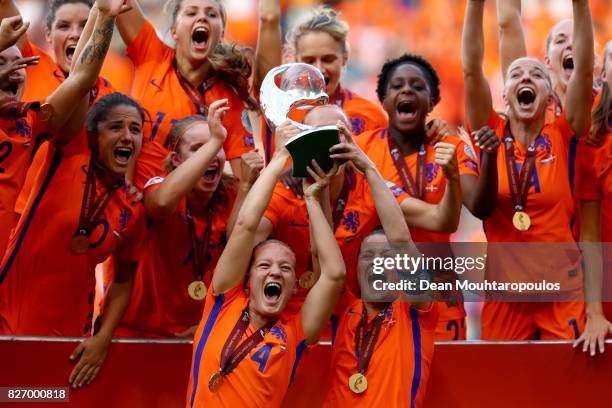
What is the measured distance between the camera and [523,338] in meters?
4.88

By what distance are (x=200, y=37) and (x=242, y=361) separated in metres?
1.84

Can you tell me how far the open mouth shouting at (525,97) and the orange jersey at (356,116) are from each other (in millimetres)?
800

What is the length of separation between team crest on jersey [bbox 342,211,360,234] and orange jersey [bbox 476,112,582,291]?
662 mm

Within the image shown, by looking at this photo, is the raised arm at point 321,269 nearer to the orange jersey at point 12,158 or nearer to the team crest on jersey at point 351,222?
the team crest on jersey at point 351,222

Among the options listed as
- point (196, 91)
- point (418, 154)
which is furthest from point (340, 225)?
point (196, 91)

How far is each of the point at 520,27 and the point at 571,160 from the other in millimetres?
919

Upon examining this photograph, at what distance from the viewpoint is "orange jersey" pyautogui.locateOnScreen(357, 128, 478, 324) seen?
4801mm

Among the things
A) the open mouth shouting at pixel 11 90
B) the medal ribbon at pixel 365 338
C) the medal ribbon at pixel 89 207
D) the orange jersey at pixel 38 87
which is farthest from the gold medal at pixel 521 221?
the open mouth shouting at pixel 11 90

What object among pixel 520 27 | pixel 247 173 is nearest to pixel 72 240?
pixel 247 173

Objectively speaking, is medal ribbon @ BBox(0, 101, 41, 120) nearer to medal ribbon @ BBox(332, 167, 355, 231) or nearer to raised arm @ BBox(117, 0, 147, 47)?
raised arm @ BBox(117, 0, 147, 47)

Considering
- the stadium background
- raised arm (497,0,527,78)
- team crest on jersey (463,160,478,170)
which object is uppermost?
the stadium background

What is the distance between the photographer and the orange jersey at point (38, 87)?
469 centimetres

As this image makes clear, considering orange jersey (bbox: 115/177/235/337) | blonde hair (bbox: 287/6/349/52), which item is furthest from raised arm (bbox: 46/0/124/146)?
blonde hair (bbox: 287/6/349/52)

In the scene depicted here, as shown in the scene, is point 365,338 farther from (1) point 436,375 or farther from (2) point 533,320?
(2) point 533,320
